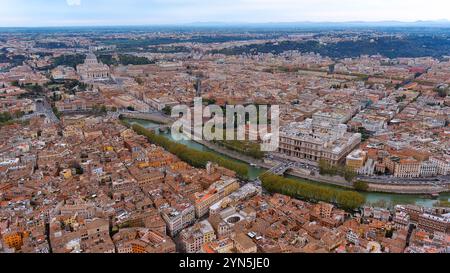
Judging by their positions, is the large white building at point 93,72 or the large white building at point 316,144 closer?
the large white building at point 316,144

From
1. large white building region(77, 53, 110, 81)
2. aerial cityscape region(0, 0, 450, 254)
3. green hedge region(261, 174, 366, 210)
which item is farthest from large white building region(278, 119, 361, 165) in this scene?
large white building region(77, 53, 110, 81)

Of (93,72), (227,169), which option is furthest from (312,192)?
(93,72)

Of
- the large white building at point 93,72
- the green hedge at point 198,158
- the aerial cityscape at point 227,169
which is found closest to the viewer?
the aerial cityscape at point 227,169

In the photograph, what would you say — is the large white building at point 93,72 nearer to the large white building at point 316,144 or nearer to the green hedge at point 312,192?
the large white building at point 316,144

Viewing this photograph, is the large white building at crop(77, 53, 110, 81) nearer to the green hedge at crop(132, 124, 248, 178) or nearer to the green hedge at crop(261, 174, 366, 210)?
the green hedge at crop(132, 124, 248, 178)

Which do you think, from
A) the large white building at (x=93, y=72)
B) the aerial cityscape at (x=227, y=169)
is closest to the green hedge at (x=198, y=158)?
the aerial cityscape at (x=227, y=169)

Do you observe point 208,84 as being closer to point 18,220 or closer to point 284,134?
point 284,134

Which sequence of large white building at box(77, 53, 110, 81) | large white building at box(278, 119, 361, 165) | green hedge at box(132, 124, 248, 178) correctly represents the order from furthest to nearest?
large white building at box(77, 53, 110, 81) → large white building at box(278, 119, 361, 165) → green hedge at box(132, 124, 248, 178)

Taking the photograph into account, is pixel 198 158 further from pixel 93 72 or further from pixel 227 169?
pixel 93 72
